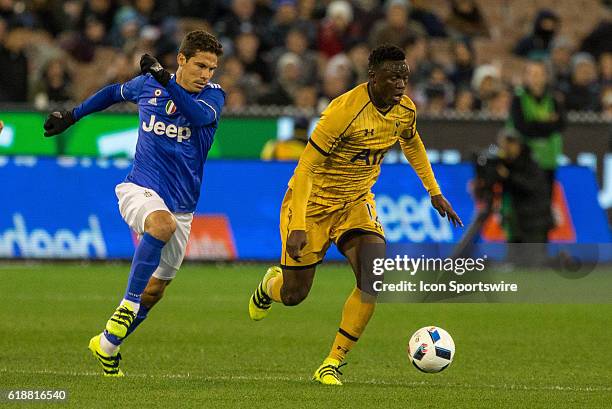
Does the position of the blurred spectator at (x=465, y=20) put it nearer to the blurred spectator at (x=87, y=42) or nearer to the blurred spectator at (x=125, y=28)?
the blurred spectator at (x=125, y=28)

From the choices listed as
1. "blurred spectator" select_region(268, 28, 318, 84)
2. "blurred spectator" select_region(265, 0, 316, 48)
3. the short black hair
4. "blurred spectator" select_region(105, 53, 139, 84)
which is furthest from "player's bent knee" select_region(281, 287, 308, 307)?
"blurred spectator" select_region(265, 0, 316, 48)

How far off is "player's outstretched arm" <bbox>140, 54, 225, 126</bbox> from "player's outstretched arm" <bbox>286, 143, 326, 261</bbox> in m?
0.67

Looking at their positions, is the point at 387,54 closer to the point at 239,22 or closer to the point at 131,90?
the point at 131,90

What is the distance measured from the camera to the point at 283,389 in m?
8.70

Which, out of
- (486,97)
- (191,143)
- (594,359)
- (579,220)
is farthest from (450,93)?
(191,143)

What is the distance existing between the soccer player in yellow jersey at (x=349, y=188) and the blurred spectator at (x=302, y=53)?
10.9m

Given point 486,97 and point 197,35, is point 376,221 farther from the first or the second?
point 486,97

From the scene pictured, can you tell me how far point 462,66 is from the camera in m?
21.5

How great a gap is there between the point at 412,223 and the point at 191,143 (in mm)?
8417

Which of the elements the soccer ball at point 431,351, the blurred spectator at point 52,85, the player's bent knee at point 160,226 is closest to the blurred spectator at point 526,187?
the blurred spectator at point 52,85

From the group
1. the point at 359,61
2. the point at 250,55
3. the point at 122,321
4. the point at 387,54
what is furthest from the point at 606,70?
the point at 122,321

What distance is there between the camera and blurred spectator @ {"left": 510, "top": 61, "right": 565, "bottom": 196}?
17234mm

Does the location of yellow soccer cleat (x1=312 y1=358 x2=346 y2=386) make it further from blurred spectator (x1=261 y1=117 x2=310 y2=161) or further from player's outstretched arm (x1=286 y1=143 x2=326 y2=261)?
blurred spectator (x1=261 y1=117 x2=310 y2=161)

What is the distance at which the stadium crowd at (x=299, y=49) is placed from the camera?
20.1m
